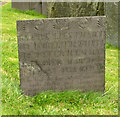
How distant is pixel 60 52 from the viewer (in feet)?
12.6

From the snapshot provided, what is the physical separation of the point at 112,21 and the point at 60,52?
16.5ft

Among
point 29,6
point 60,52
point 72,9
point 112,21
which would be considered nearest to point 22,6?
point 29,6

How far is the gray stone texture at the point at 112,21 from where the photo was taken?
8.21 meters

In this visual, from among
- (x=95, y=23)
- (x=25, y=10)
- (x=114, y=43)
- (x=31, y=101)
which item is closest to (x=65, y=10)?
(x=95, y=23)

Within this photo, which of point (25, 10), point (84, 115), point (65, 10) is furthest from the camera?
point (25, 10)

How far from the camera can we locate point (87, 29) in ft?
12.7

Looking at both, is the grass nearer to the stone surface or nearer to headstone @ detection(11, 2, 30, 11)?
the stone surface

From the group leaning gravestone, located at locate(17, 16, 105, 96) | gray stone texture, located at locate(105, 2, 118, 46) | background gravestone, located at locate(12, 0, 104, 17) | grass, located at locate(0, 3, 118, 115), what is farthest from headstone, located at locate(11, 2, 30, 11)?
leaning gravestone, located at locate(17, 16, 105, 96)

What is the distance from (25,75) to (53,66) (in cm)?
49

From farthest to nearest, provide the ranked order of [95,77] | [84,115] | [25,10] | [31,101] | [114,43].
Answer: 1. [25,10]
2. [114,43]
3. [95,77]
4. [31,101]
5. [84,115]

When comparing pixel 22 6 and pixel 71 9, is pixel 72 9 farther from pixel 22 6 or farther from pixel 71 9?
pixel 22 6

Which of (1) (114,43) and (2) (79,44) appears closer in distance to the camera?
(2) (79,44)

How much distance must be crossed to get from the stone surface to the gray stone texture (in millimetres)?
2408

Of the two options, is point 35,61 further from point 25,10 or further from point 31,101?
point 25,10
